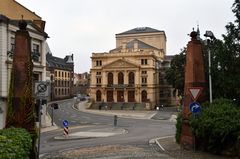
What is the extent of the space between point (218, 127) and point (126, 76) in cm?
6929

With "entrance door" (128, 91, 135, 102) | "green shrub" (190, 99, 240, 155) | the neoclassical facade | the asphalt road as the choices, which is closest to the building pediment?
"entrance door" (128, 91, 135, 102)

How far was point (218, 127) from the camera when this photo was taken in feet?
50.0

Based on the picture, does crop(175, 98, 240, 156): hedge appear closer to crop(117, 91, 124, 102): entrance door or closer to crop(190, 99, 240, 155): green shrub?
crop(190, 99, 240, 155): green shrub

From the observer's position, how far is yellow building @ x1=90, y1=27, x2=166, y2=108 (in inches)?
3278

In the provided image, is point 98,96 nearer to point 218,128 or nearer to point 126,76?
point 126,76

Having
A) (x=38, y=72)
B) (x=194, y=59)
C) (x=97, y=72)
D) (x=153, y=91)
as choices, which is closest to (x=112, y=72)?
(x=97, y=72)

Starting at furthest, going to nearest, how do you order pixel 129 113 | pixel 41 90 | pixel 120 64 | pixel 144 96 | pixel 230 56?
1. pixel 120 64
2. pixel 144 96
3. pixel 129 113
4. pixel 230 56
5. pixel 41 90

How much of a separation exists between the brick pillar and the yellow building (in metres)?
Answer: 61.4

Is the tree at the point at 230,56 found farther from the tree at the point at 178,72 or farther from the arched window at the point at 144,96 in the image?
the arched window at the point at 144,96

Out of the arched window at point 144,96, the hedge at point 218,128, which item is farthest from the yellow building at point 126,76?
the hedge at point 218,128

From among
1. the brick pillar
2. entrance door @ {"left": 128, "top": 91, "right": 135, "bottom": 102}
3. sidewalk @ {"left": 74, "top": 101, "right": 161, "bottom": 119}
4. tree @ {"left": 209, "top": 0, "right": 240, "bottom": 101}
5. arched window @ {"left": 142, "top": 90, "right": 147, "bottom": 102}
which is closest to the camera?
tree @ {"left": 209, "top": 0, "right": 240, "bottom": 101}

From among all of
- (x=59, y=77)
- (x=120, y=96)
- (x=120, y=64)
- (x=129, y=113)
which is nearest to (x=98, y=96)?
(x=120, y=96)

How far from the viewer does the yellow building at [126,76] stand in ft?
273

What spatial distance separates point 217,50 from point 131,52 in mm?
66318
